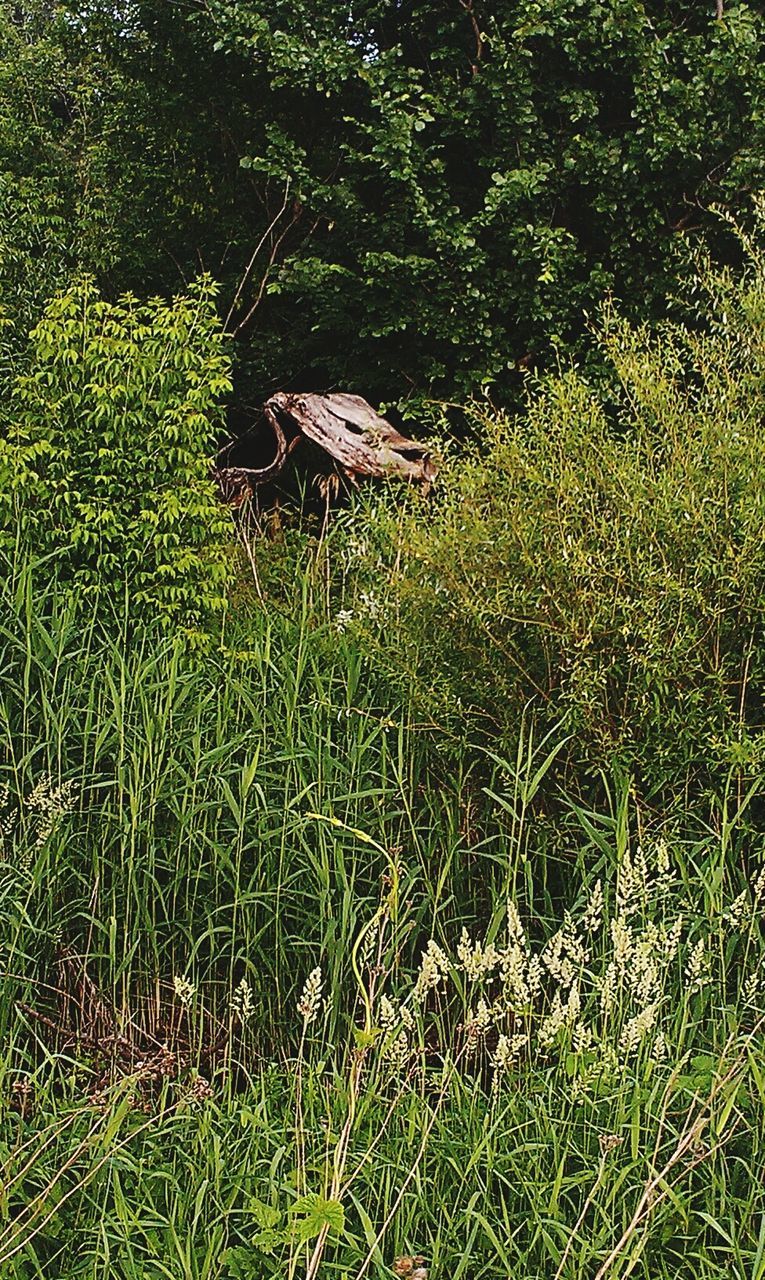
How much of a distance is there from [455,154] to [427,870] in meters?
5.26

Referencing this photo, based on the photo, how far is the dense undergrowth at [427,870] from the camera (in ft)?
7.90

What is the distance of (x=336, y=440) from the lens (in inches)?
254

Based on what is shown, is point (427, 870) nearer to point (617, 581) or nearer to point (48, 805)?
point (617, 581)

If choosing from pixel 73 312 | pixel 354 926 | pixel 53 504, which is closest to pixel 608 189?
pixel 73 312

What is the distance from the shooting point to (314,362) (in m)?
7.82

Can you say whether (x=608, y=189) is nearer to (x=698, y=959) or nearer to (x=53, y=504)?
(x=53, y=504)

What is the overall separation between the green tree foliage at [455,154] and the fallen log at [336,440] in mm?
→ 614

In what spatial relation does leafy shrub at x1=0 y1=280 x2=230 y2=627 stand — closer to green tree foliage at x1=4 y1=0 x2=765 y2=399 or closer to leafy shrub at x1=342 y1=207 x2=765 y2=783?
leafy shrub at x1=342 y1=207 x2=765 y2=783

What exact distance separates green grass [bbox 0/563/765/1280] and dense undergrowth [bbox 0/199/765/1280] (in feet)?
0.05

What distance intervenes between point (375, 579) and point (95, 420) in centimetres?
114

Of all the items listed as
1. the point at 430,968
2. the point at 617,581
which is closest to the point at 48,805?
the point at 430,968

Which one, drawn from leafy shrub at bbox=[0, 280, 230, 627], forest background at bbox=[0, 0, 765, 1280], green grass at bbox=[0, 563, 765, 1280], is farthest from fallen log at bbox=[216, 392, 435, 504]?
green grass at bbox=[0, 563, 765, 1280]

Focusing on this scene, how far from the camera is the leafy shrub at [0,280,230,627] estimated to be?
4.50m

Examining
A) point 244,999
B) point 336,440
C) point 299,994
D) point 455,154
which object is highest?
point 455,154
